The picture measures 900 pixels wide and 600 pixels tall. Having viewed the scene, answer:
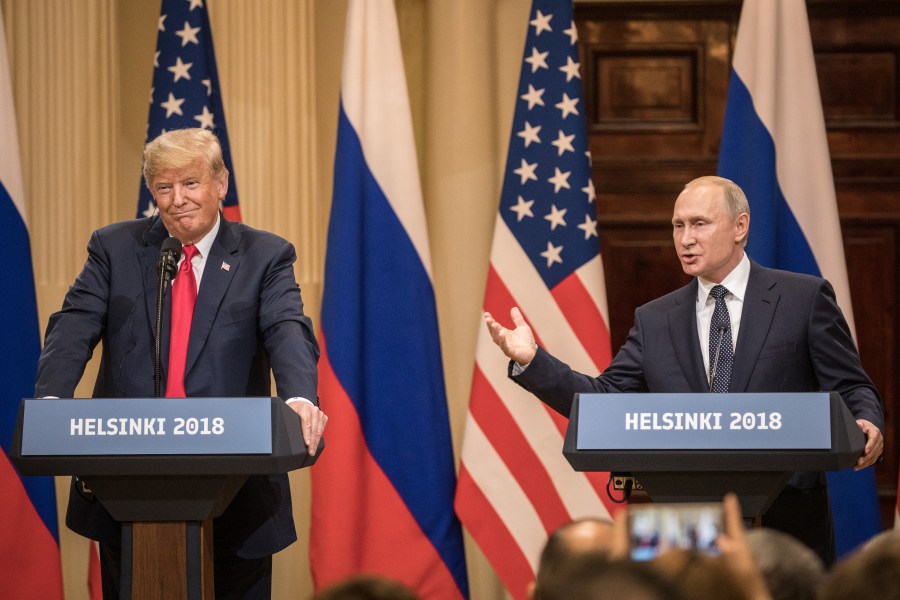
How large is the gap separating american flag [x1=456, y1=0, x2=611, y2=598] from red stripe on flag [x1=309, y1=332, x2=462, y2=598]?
27cm

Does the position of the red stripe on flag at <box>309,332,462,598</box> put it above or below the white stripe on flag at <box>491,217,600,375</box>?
below

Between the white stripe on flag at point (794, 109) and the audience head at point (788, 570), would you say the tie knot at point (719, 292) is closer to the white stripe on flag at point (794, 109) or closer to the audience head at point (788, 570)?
the white stripe on flag at point (794, 109)

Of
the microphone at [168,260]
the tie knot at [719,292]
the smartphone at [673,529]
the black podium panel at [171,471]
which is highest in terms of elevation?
the microphone at [168,260]

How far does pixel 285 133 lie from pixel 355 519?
1.75m

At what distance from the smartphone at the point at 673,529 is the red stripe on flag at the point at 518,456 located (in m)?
3.91

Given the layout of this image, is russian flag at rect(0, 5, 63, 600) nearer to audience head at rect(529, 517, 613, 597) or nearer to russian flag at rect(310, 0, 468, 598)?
russian flag at rect(310, 0, 468, 598)

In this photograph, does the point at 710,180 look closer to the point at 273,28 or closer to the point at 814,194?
the point at 814,194

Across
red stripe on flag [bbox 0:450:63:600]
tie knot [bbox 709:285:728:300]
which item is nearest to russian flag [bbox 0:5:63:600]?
red stripe on flag [bbox 0:450:63:600]

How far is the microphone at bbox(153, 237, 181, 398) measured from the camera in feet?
9.21

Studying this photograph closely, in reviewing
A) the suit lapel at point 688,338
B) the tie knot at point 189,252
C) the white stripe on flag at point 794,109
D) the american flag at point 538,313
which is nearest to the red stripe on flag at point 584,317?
the american flag at point 538,313

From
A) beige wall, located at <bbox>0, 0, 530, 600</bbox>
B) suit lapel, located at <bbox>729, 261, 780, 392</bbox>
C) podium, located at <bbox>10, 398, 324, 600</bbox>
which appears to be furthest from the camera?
beige wall, located at <bbox>0, 0, 530, 600</bbox>

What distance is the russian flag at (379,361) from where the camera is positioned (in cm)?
514

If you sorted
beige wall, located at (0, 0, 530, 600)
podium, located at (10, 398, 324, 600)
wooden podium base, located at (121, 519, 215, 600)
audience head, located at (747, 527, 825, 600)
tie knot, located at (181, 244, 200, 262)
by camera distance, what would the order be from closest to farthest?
audience head, located at (747, 527, 825, 600) < podium, located at (10, 398, 324, 600) < wooden podium base, located at (121, 519, 215, 600) < tie knot, located at (181, 244, 200, 262) < beige wall, located at (0, 0, 530, 600)

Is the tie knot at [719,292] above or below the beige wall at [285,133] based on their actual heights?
below
